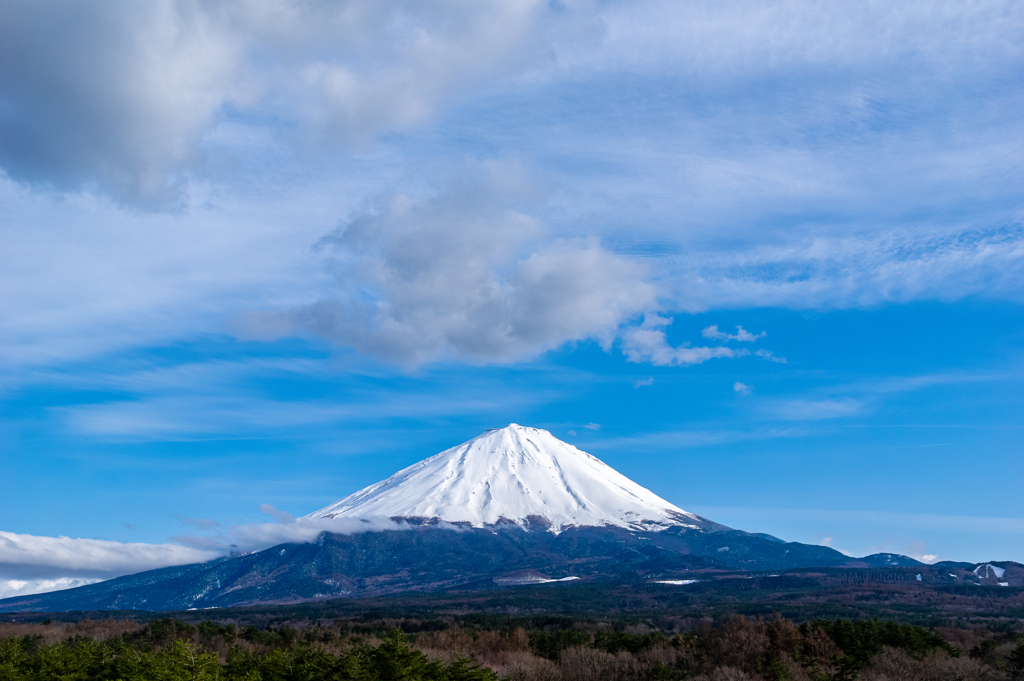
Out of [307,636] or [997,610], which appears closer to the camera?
[307,636]

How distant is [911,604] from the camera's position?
167 meters

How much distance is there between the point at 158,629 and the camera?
3391 inches

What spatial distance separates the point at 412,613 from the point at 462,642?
277ft

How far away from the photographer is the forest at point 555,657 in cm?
4075

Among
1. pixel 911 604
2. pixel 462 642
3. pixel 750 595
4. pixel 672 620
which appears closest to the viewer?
pixel 462 642

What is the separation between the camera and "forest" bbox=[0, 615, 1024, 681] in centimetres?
4075

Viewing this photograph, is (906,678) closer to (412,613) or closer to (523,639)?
(523,639)

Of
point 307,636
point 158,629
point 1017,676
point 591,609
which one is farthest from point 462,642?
point 591,609

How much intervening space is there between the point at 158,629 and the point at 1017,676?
76.0 metres

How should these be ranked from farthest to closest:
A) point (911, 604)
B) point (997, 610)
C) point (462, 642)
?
point (911, 604), point (997, 610), point (462, 642)

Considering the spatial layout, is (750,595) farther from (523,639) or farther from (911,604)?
(523,639)

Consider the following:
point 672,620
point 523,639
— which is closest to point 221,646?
point 523,639

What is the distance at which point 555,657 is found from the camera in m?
69.1

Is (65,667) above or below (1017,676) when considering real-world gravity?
above
